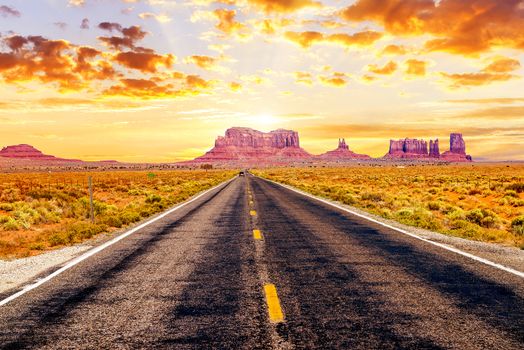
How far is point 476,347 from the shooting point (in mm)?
4039

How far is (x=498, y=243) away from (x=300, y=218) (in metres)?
6.54

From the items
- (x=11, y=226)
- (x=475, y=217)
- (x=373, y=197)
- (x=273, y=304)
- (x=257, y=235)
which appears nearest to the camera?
(x=273, y=304)

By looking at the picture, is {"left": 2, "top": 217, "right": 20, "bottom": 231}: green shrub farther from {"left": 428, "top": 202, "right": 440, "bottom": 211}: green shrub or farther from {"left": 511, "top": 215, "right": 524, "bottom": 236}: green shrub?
{"left": 428, "top": 202, "right": 440, "bottom": 211}: green shrub

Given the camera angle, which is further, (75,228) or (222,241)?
(75,228)

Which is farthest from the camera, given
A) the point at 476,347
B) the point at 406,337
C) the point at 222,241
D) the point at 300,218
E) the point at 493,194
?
the point at 493,194

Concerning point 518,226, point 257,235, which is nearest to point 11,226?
point 257,235

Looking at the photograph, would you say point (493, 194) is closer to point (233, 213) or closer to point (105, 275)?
point (233, 213)

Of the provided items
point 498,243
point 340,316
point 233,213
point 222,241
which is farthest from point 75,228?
point 498,243

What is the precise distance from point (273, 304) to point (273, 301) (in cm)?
13

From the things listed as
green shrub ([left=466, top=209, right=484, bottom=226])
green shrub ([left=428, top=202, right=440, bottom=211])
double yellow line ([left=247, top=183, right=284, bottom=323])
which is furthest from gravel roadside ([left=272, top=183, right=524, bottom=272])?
green shrub ([left=428, top=202, right=440, bottom=211])

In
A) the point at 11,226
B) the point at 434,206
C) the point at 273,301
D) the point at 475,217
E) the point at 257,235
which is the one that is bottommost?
the point at 434,206

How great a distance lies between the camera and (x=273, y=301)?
18.0ft

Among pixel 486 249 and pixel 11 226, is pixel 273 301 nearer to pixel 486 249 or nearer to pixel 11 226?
pixel 486 249

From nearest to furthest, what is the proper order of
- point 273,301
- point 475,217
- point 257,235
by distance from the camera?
point 273,301 → point 257,235 → point 475,217
